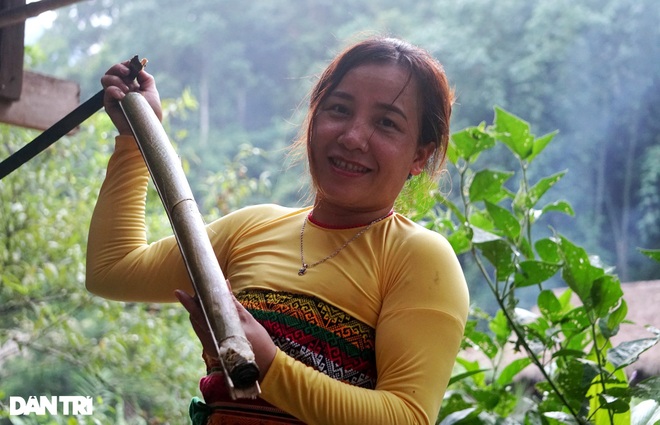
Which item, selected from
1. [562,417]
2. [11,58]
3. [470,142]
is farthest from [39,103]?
[562,417]

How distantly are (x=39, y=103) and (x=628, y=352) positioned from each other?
55.7 inches

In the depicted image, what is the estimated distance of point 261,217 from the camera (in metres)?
0.98

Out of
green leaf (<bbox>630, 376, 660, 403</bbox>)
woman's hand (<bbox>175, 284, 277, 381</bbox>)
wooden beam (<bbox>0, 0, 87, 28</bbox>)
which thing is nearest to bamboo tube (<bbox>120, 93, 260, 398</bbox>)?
woman's hand (<bbox>175, 284, 277, 381</bbox>)

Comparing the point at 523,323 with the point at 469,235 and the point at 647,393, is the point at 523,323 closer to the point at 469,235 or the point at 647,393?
the point at 469,235

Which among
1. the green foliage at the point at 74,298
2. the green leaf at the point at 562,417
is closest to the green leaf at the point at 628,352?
the green leaf at the point at 562,417

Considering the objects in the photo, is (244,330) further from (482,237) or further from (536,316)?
(536,316)

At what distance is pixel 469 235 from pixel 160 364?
201 centimetres

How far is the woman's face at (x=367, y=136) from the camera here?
0.88m

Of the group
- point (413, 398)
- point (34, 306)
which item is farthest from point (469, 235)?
point (34, 306)

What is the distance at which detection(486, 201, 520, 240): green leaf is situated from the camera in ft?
4.94

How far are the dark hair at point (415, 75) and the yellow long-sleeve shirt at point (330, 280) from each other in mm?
111

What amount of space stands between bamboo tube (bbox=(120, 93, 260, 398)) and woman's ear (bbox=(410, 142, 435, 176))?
309mm

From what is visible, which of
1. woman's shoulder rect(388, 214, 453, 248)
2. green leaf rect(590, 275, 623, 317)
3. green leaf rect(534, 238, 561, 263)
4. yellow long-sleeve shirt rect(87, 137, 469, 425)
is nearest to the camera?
yellow long-sleeve shirt rect(87, 137, 469, 425)

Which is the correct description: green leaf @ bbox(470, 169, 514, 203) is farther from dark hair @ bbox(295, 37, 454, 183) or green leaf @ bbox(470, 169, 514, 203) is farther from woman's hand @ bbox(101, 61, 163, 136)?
woman's hand @ bbox(101, 61, 163, 136)
